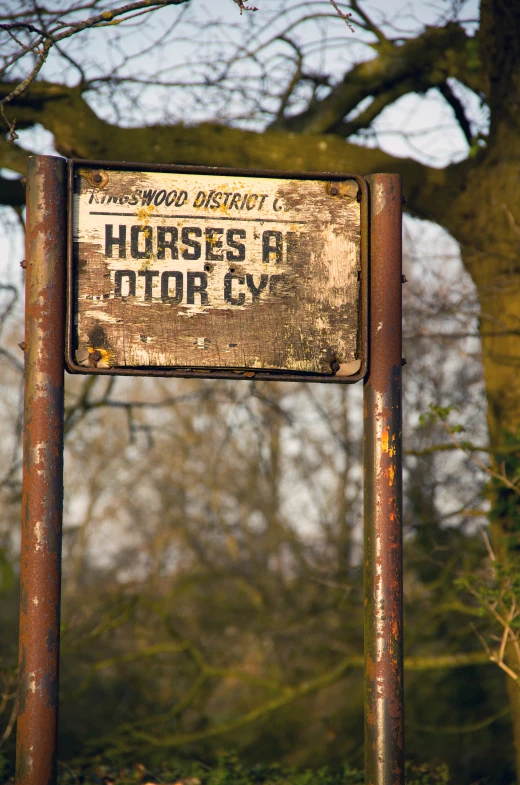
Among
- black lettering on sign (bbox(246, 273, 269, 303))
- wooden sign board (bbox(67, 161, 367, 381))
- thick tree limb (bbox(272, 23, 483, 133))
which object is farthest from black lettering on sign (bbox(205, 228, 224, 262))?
thick tree limb (bbox(272, 23, 483, 133))

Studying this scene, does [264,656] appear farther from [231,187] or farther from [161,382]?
[231,187]

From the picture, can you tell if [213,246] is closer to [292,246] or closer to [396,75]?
[292,246]

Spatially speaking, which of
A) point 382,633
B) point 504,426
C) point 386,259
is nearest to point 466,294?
point 504,426

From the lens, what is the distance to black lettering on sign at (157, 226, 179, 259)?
268 cm

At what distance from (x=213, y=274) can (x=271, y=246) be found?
21 cm

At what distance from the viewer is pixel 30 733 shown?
2.44m

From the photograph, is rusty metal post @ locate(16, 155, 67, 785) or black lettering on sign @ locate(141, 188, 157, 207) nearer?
rusty metal post @ locate(16, 155, 67, 785)

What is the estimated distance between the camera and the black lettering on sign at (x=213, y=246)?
106 inches

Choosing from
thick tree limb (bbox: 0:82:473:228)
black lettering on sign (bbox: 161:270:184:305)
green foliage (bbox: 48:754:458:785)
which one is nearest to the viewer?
black lettering on sign (bbox: 161:270:184:305)

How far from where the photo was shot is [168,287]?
268 cm

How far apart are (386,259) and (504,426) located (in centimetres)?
316

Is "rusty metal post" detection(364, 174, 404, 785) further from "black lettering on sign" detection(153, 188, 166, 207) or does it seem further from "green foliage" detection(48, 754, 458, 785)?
"green foliage" detection(48, 754, 458, 785)

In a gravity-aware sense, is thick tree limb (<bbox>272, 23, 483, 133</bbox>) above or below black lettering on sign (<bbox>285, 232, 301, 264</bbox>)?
above

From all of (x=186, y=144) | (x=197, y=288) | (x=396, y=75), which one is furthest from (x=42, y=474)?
(x=396, y=75)
